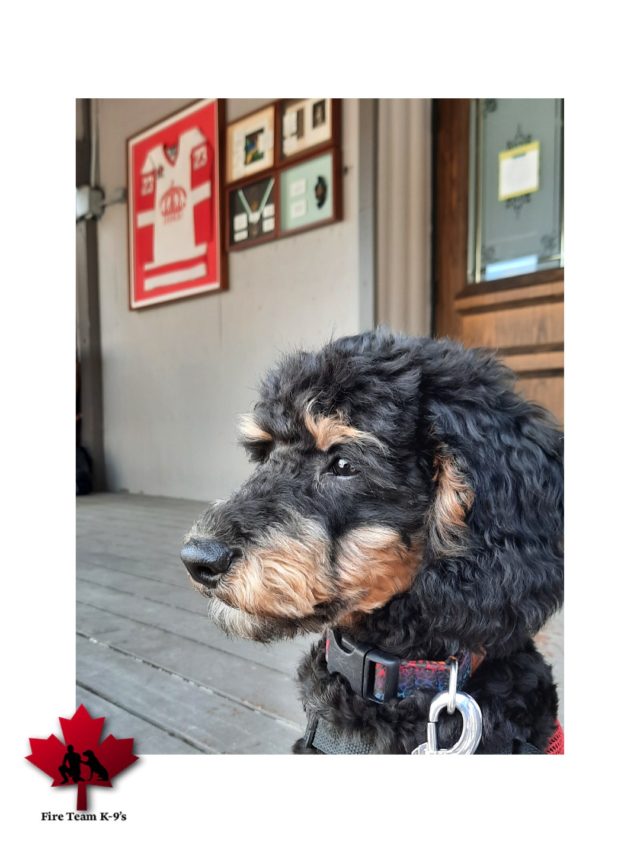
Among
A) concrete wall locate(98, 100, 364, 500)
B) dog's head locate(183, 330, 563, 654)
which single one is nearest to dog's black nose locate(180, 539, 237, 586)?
dog's head locate(183, 330, 563, 654)

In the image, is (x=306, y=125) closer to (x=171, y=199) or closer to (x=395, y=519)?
(x=171, y=199)

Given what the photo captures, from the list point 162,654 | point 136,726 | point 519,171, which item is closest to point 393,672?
point 136,726

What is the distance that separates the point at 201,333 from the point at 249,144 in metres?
0.73

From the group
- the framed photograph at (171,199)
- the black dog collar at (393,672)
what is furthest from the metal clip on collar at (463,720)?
the framed photograph at (171,199)

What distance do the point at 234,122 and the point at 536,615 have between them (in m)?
1.27

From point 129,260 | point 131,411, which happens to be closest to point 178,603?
point 131,411

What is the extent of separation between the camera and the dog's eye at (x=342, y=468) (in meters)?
0.90

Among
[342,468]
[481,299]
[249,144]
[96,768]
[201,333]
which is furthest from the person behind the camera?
[201,333]

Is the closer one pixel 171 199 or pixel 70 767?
pixel 70 767

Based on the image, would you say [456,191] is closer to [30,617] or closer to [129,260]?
[129,260]

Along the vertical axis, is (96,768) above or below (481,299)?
below

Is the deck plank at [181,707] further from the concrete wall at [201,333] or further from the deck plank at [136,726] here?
the concrete wall at [201,333]

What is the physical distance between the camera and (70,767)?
81 cm

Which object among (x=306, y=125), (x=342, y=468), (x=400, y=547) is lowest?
(x=400, y=547)
